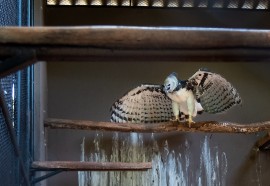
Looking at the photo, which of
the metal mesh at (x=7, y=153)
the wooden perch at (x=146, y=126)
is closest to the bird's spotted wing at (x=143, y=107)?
the wooden perch at (x=146, y=126)

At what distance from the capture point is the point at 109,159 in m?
5.57

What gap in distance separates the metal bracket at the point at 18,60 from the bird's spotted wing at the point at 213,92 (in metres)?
3.69

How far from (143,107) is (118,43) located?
13.6 feet

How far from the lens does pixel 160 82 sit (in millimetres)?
5883

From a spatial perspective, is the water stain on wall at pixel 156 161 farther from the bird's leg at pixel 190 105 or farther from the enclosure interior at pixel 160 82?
the bird's leg at pixel 190 105

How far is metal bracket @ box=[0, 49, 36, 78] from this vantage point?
1281mm

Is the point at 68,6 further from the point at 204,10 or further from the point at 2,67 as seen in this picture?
the point at 2,67

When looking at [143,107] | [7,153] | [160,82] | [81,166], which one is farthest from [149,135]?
[7,153]

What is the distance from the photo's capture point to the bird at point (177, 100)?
194 inches

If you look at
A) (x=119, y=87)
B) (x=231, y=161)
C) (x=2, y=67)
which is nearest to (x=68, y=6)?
(x=119, y=87)

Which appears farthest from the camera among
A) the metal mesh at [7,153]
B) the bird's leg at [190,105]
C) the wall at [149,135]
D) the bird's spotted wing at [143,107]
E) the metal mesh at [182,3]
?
the metal mesh at [182,3]

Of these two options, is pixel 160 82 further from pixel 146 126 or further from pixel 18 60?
pixel 18 60

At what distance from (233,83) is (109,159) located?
1880mm

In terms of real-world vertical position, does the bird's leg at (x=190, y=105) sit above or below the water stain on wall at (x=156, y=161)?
above
